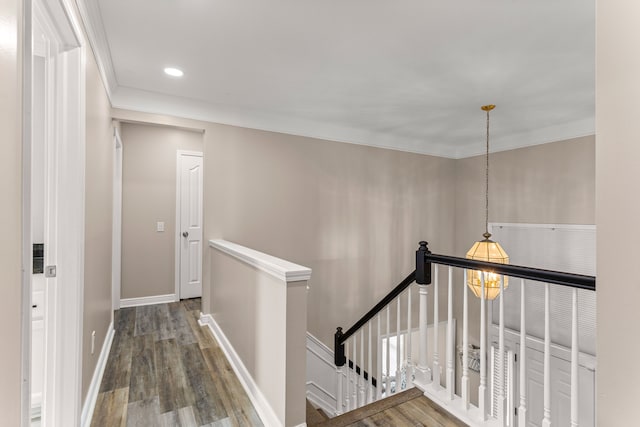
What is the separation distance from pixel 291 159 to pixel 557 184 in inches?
136

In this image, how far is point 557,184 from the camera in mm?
4066

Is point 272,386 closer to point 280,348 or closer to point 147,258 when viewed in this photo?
point 280,348

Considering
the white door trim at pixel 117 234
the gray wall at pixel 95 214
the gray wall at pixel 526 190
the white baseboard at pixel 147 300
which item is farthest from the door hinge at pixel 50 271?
the gray wall at pixel 526 190

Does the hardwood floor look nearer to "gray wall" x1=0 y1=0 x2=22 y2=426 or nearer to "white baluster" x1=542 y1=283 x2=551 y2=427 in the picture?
"gray wall" x1=0 y1=0 x2=22 y2=426

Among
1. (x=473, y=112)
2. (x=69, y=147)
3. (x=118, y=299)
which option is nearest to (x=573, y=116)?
(x=473, y=112)

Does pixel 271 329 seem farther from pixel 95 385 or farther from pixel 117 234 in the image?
Answer: pixel 117 234

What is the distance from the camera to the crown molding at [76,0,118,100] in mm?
1719

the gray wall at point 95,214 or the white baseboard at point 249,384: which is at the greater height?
the gray wall at point 95,214

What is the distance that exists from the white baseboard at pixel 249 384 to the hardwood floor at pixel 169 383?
38 mm

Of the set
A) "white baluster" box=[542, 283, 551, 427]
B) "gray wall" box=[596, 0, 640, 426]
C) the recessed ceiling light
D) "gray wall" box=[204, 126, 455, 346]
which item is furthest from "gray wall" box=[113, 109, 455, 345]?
"gray wall" box=[596, 0, 640, 426]

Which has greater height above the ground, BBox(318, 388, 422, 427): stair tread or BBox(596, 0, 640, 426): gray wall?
BBox(596, 0, 640, 426): gray wall

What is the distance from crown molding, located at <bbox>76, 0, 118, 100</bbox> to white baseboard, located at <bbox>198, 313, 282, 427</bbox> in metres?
2.33

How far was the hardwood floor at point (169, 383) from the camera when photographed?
1.89 metres

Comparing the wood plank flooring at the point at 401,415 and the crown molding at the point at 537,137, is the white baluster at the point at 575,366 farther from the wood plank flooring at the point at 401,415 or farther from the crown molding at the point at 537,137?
the crown molding at the point at 537,137
